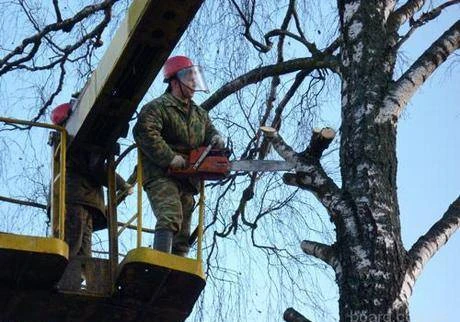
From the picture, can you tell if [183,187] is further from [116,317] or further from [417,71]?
[417,71]

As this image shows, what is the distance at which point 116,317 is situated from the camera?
7895 mm

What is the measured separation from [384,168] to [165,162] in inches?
60.6

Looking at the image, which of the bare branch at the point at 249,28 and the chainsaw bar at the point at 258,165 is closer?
the chainsaw bar at the point at 258,165

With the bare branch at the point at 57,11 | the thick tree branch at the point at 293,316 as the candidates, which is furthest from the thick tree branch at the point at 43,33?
the thick tree branch at the point at 293,316

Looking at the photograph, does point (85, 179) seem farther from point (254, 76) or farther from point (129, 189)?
point (254, 76)

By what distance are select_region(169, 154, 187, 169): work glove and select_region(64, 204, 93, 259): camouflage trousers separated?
38.6 inches

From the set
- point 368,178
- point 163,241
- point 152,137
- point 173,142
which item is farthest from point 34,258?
point 368,178

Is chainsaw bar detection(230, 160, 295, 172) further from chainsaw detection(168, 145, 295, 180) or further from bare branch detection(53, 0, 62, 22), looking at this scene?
bare branch detection(53, 0, 62, 22)

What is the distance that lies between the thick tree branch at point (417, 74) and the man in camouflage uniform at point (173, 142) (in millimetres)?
1308

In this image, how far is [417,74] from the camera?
7176 millimetres

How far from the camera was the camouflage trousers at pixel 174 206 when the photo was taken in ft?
24.3

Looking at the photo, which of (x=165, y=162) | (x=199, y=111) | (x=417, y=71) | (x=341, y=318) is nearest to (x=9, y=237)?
(x=165, y=162)

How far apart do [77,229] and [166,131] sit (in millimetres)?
1016

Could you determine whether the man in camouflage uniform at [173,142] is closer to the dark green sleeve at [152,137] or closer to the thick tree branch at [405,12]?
the dark green sleeve at [152,137]
